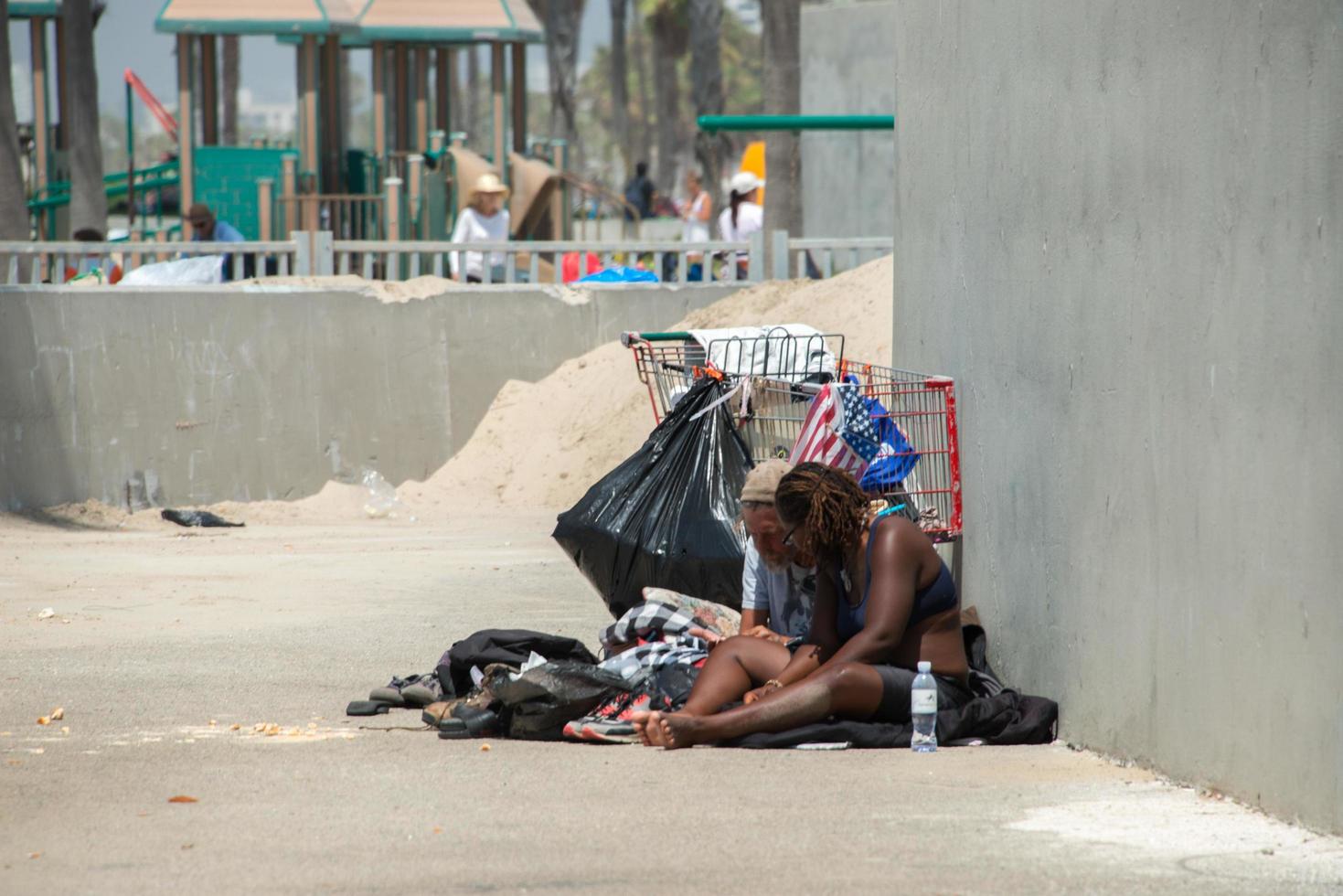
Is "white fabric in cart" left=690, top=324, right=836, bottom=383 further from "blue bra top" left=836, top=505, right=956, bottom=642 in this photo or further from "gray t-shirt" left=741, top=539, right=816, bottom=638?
"blue bra top" left=836, top=505, right=956, bottom=642

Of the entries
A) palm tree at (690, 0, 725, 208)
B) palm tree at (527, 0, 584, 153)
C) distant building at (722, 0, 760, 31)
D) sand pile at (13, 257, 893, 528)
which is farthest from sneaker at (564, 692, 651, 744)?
distant building at (722, 0, 760, 31)

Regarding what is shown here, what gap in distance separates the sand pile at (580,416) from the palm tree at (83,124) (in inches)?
464

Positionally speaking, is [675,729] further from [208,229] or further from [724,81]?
[724,81]

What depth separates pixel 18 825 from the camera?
4902mm

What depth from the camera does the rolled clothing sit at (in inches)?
229

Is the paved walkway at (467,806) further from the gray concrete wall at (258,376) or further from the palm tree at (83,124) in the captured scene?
the palm tree at (83,124)

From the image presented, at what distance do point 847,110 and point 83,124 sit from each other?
10.4 m

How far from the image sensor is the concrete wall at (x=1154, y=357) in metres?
4.51

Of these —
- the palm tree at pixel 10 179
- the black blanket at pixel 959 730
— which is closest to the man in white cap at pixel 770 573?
the black blanket at pixel 959 730

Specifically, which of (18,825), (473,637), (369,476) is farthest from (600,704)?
(369,476)

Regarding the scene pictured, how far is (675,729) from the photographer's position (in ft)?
19.0

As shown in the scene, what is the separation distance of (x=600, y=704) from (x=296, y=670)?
5.46ft

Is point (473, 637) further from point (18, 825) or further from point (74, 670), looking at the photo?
point (18, 825)

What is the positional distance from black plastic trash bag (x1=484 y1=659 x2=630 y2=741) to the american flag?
1.09m
